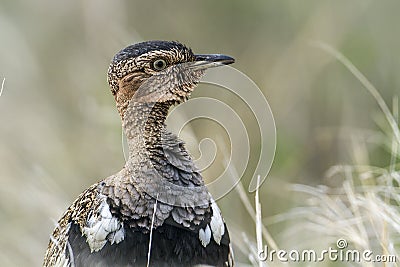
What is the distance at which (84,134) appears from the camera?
26.0ft

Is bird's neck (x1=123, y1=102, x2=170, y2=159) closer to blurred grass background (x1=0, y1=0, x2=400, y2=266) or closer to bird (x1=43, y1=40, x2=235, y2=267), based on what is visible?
bird (x1=43, y1=40, x2=235, y2=267)

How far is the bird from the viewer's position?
12.5ft

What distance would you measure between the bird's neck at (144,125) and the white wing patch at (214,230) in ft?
1.15

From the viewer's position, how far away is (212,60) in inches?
162

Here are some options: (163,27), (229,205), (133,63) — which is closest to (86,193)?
(133,63)

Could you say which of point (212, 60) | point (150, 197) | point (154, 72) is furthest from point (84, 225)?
point (212, 60)

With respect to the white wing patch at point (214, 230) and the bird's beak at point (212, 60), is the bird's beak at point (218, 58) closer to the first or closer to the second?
the bird's beak at point (212, 60)

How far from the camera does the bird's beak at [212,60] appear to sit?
408 centimetres

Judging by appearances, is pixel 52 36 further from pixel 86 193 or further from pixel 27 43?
pixel 86 193

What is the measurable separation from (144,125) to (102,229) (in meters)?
0.48

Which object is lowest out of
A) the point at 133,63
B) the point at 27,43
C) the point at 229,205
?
the point at 133,63

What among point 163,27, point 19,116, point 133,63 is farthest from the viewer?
point 163,27

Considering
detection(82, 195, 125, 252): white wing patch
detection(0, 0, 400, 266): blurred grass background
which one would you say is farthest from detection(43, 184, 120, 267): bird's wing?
detection(0, 0, 400, 266): blurred grass background

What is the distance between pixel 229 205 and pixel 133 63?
3303 millimetres
